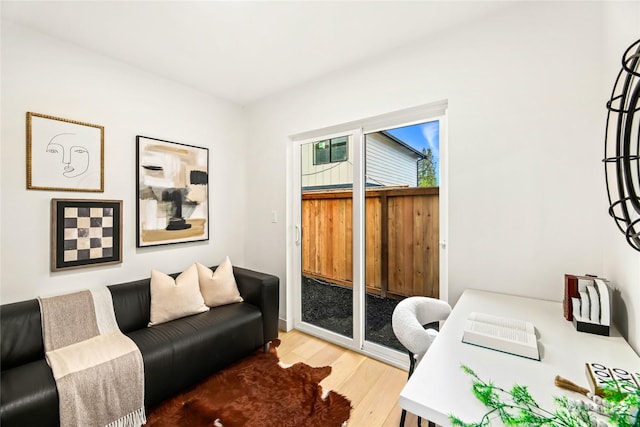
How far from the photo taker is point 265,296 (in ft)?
7.89

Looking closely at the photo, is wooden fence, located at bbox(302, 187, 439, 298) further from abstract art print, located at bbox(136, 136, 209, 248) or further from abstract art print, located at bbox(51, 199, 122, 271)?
abstract art print, located at bbox(51, 199, 122, 271)

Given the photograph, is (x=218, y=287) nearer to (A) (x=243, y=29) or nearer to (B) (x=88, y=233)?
(B) (x=88, y=233)

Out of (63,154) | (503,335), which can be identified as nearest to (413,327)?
(503,335)

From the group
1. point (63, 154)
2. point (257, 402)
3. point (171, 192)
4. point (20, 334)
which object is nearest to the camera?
point (20, 334)

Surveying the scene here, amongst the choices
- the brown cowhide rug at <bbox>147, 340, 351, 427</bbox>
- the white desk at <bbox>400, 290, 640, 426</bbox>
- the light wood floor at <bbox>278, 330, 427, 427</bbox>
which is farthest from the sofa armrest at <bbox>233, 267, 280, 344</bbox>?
the white desk at <bbox>400, 290, 640, 426</bbox>

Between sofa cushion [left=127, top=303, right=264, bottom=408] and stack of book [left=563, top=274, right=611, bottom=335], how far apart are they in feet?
6.84

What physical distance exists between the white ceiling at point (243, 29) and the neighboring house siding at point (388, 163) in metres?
0.73

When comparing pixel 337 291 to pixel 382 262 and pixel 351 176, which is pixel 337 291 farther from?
pixel 351 176

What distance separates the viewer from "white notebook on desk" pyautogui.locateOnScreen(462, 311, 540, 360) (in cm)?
97

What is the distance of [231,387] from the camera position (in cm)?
191

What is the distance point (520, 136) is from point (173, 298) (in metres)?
2.77

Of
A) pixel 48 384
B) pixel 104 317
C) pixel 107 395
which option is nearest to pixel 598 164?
pixel 107 395

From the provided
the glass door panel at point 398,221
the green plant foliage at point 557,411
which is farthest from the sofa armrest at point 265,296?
the green plant foliage at point 557,411

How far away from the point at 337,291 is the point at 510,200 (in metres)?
1.70
